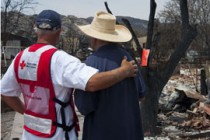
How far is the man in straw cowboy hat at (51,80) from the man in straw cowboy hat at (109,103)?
10 centimetres

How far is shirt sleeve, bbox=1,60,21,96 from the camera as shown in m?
3.30

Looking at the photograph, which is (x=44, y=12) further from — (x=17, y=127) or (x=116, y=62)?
(x=17, y=127)

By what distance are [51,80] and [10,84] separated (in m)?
0.45

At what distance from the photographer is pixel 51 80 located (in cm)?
305

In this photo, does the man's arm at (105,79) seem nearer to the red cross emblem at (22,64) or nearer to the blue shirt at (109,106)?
the blue shirt at (109,106)

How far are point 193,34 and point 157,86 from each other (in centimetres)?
119

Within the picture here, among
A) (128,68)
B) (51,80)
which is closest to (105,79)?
(128,68)

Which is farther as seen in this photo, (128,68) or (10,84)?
(10,84)

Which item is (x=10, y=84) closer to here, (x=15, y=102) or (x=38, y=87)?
(x=15, y=102)

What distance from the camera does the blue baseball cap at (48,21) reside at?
3.17 metres

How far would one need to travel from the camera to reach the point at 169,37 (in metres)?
42.2

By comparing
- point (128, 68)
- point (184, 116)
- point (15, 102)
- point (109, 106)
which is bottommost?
point (184, 116)

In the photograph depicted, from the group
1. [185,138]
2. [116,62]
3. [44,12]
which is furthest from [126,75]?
[185,138]

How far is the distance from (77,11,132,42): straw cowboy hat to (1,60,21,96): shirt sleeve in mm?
627
